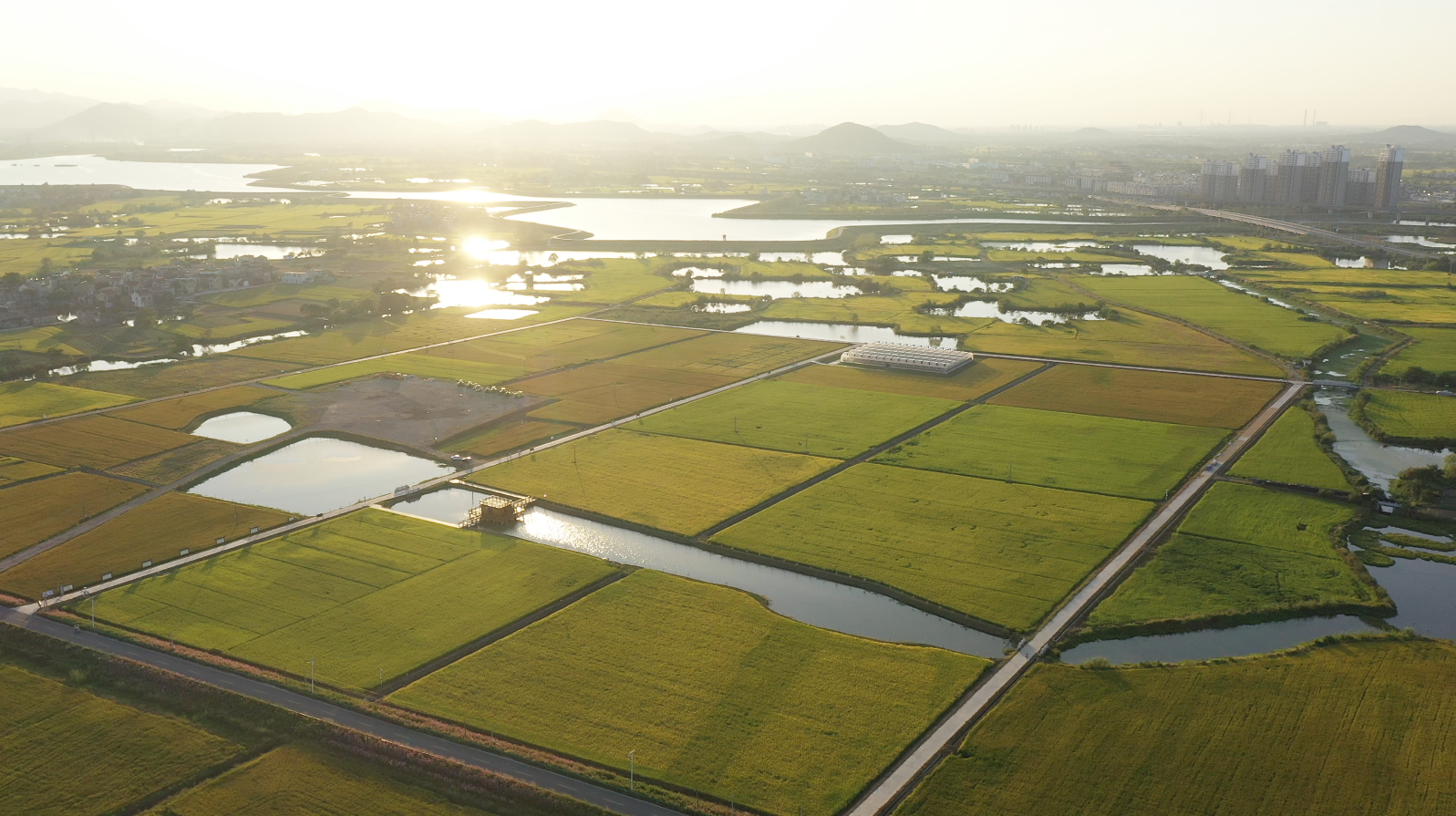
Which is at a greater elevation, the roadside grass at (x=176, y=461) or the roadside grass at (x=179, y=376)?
the roadside grass at (x=179, y=376)

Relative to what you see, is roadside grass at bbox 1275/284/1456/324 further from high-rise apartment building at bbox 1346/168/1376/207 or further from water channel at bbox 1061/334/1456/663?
high-rise apartment building at bbox 1346/168/1376/207

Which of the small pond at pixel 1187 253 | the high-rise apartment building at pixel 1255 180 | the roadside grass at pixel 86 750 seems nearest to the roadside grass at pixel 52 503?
the roadside grass at pixel 86 750

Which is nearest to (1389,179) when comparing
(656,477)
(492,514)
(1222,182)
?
(1222,182)

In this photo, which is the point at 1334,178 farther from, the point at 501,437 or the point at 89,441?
the point at 89,441

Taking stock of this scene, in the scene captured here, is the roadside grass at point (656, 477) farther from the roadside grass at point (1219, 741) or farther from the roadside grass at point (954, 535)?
the roadside grass at point (1219, 741)

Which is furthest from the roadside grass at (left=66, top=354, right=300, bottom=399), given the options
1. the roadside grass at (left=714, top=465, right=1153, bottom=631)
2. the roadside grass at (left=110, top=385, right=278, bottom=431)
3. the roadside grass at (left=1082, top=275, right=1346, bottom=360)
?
the roadside grass at (left=1082, top=275, right=1346, bottom=360)

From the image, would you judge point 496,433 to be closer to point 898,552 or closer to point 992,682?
point 898,552
